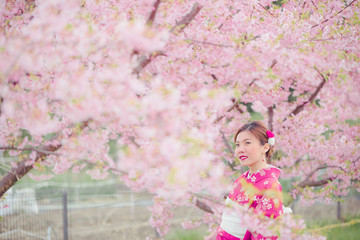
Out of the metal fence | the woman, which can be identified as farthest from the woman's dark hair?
the metal fence

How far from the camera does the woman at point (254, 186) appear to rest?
264 centimetres

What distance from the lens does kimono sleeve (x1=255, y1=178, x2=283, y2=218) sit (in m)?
2.59

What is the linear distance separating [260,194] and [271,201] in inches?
4.4

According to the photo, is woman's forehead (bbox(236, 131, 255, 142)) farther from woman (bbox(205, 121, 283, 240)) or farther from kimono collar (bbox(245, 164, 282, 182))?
kimono collar (bbox(245, 164, 282, 182))

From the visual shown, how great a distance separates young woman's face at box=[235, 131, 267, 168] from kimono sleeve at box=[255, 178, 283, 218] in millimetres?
216

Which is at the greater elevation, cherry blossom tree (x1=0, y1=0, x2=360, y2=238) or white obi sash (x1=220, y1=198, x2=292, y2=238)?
cherry blossom tree (x1=0, y1=0, x2=360, y2=238)

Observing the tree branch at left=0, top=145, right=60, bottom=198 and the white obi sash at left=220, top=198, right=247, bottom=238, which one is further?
the white obi sash at left=220, top=198, right=247, bottom=238

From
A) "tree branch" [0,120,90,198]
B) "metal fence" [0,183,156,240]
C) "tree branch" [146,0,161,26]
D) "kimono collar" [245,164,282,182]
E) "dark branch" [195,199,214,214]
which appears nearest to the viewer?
"tree branch" [146,0,161,26]

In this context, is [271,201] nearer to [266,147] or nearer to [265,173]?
[265,173]

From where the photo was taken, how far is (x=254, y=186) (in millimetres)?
2766

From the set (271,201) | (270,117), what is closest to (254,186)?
(271,201)

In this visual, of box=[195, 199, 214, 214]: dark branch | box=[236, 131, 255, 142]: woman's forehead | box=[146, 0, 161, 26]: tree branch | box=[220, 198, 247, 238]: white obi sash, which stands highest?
box=[146, 0, 161, 26]: tree branch

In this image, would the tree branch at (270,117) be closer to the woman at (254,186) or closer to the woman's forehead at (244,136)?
the woman at (254,186)

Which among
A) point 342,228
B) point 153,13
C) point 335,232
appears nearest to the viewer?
point 153,13
